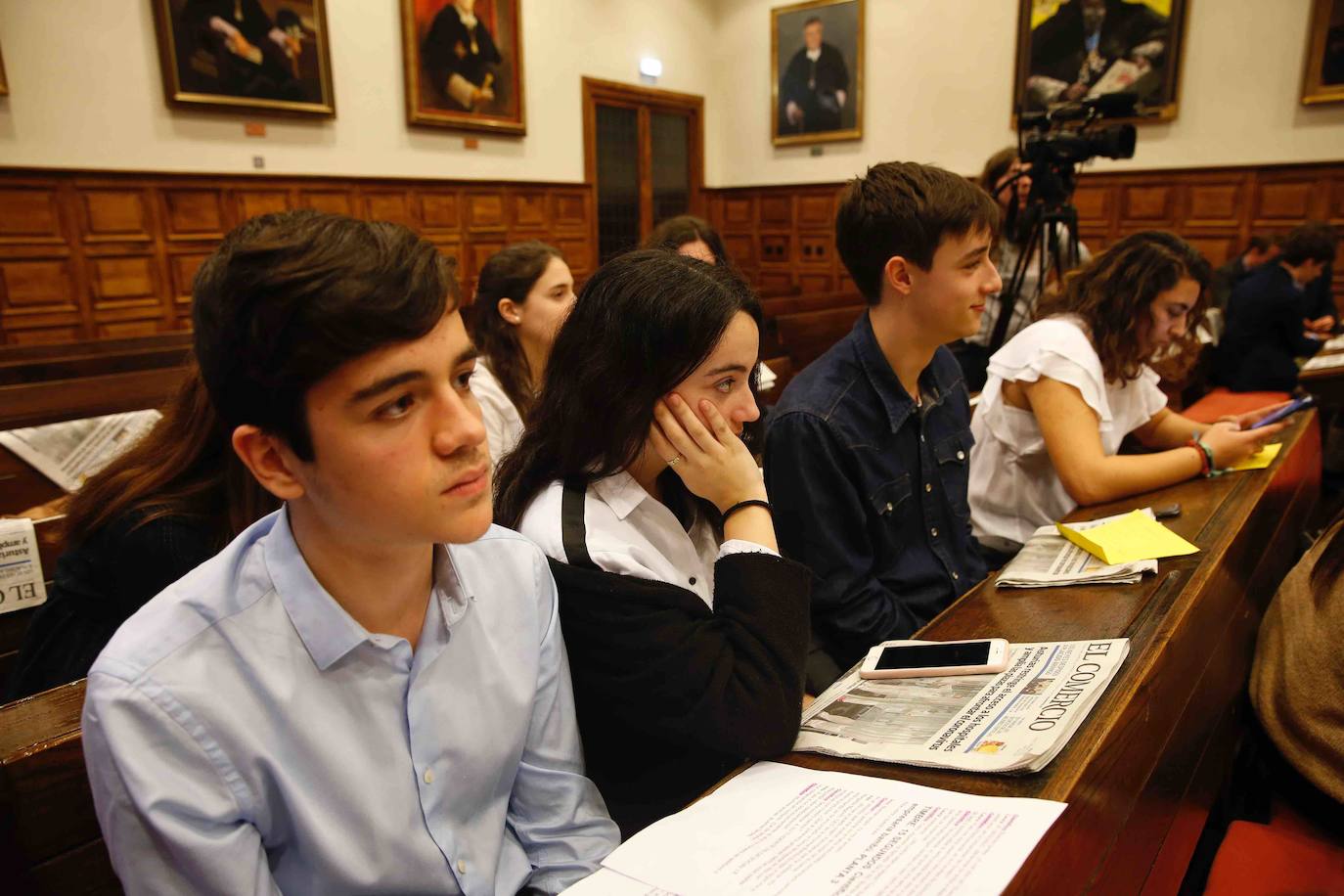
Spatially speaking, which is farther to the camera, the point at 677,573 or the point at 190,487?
the point at 190,487

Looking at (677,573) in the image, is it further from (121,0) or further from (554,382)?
(121,0)

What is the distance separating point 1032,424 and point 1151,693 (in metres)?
1.41

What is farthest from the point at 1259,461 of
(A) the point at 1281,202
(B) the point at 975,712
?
(A) the point at 1281,202

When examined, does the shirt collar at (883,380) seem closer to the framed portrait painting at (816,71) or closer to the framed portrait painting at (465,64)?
the framed portrait painting at (465,64)

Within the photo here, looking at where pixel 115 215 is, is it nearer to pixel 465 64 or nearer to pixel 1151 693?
pixel 465 64

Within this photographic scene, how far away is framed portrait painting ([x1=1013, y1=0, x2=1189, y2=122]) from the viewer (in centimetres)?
754

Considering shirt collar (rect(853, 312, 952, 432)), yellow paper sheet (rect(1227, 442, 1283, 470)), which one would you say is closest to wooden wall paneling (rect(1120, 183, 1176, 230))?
yellow paper sheet (rect(1227, 442, 1283, 470))

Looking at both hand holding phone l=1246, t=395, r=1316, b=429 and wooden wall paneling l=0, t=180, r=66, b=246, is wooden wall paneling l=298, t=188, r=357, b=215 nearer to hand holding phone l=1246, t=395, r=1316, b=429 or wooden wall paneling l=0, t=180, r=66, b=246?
wooden wall paneling l=0, t=180, r=66, b=246

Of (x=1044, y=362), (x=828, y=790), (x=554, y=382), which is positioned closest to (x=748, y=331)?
(x=554, y=382)

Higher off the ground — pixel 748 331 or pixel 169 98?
pixel 169 98

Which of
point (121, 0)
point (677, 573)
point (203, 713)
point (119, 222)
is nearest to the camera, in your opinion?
point (203, 713)

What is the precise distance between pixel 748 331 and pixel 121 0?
20.5 feet

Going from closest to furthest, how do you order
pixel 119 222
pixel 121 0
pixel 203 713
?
pixel 203 713 → pixel 121 0 → pixel 119 222

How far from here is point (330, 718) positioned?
100 cm
